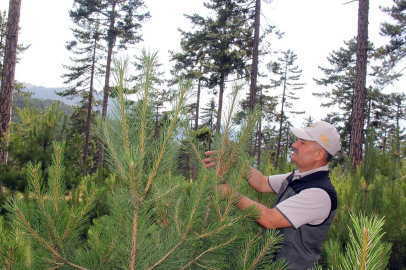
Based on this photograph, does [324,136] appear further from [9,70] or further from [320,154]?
[9,70]

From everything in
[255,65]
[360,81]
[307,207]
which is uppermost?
[255,65]

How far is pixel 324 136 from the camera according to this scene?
244 centimetres

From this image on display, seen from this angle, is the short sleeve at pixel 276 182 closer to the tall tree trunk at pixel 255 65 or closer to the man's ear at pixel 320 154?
the man's ear at pixel 320 154

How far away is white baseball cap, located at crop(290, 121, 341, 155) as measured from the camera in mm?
2428

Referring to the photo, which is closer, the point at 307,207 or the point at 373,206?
the point at 307,207

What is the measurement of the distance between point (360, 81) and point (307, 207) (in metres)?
8.20

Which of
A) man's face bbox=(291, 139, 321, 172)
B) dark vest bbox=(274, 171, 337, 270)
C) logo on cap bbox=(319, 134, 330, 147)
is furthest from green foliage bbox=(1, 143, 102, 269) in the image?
logo on cap bbox=(319, 134, 330, 147)

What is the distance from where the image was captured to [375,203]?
11.2 feet

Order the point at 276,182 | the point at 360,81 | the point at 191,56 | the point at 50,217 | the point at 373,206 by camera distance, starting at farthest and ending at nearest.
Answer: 1. the point at 191,56
2. the point at 360,81
3. the point at 373,206
4. the point at 276,182
5. the point at 50,217

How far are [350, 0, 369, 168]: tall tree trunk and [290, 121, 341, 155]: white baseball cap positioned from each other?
716 cm

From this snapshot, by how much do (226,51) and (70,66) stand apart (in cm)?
1238

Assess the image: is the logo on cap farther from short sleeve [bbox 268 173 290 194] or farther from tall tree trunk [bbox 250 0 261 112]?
tall tree trunk [bbox 250 0 261 112]

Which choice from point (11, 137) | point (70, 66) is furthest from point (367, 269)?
point (70, 66)

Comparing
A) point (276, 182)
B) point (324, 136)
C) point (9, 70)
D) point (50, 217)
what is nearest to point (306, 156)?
point (324, 136)
